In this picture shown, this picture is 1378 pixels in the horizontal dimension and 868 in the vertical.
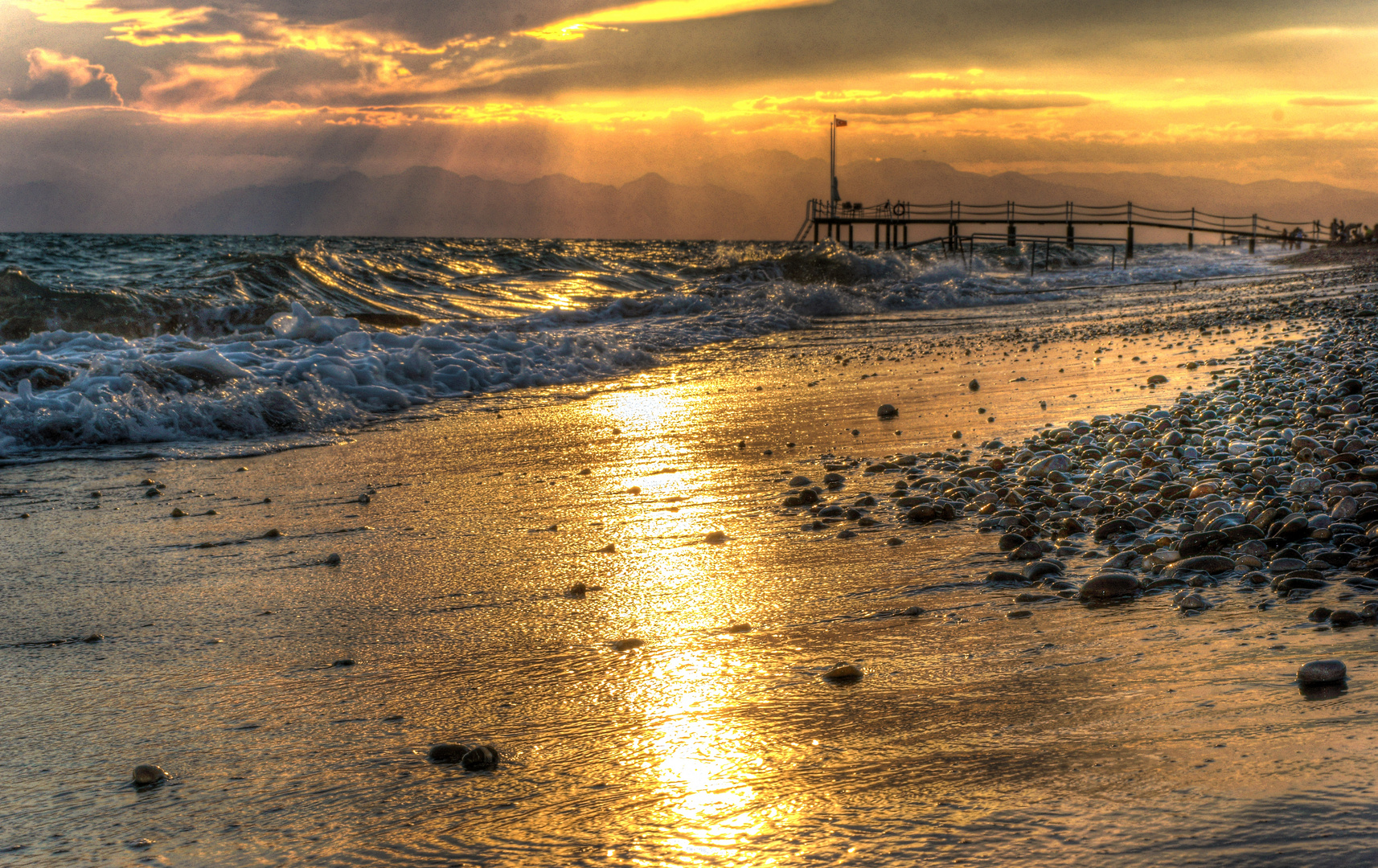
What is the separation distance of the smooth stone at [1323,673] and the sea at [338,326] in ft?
19.9

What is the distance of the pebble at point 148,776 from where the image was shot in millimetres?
1966

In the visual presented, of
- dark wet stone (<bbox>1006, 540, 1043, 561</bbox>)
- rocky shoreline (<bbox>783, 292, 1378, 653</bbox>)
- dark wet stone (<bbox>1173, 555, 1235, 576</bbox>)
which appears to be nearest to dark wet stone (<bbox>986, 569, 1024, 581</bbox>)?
rocky shoreline (<bbox>783, 292, 1378, 653</bbox>)

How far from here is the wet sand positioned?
168 centimetres

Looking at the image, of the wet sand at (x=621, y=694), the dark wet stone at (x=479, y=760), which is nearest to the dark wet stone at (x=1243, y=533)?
the wet sand at (x=621, y=694)

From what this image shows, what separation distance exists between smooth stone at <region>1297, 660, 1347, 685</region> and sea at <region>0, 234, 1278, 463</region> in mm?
6064

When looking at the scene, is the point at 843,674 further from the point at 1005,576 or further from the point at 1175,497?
the point at 1175,497

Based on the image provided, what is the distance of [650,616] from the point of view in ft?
9.71

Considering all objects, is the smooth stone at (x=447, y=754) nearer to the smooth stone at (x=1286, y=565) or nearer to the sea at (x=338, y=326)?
the smooth stone at (x=1286, y=565)

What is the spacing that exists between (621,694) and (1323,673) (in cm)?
163

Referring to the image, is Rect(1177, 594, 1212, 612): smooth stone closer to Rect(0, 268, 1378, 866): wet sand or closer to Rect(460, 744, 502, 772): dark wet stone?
Rect(0, 268, 1378, 866): wet sand

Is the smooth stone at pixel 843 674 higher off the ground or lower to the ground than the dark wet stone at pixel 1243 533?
lower

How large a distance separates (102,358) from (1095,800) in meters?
8.36

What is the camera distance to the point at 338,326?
1054 centimetres

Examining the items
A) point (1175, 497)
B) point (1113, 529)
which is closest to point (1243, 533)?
point (1113, 529)
